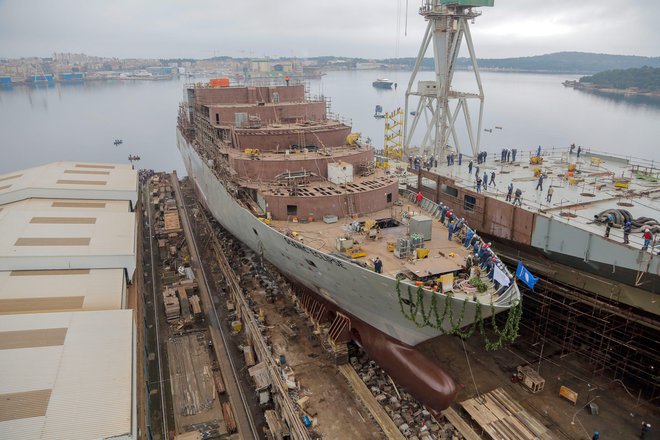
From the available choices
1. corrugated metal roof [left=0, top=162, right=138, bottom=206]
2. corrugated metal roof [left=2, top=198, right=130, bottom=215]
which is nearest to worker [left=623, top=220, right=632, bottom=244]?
corrugated metal roof [left=2, top=198, right=130, bottom=215]

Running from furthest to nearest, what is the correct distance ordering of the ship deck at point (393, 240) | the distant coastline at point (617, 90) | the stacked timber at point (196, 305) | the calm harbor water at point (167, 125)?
1. the distant coastline at point (617, 90)
2. the calm harbor water at point (167, 125)
3. the stacked timber at point (196, 305)
4. the ship deck at point (393, 240)

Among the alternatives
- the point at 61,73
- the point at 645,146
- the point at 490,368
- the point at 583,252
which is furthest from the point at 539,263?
the point at 61,73

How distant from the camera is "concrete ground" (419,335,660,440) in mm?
12234

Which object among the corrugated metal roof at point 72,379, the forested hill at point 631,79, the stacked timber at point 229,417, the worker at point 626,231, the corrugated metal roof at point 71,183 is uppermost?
the forested hill at point 631,79

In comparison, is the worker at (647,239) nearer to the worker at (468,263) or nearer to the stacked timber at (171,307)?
the worker at (468,263)

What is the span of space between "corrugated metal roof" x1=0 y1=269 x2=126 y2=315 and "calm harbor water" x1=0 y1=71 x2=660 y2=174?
3490 centimetres

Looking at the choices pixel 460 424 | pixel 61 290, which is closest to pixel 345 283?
pixel 460 424

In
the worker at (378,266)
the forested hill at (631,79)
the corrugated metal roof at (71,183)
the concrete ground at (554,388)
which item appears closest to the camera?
the worker at (378,266)

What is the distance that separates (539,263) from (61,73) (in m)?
179

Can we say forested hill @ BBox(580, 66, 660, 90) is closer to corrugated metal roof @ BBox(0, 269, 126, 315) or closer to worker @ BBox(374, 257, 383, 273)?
worker @ BBox(374, 257, 383, 273)

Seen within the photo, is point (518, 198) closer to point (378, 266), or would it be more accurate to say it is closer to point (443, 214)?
point (443, 214)

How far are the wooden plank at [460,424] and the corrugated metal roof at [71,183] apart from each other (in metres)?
20.0

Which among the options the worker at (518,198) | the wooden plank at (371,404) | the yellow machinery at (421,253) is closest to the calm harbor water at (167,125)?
the worker at (518,198)

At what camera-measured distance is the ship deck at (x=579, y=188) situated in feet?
51.1
